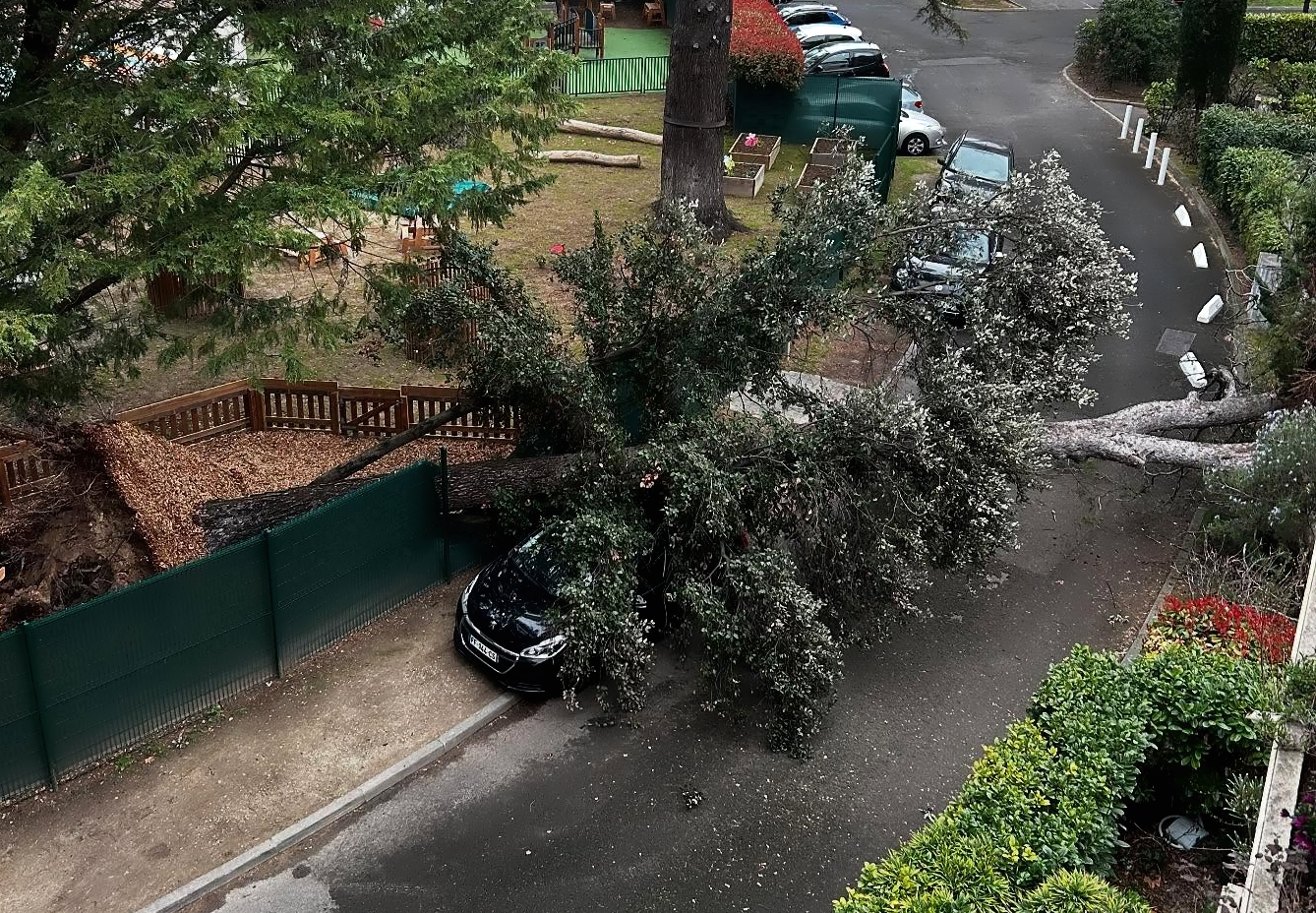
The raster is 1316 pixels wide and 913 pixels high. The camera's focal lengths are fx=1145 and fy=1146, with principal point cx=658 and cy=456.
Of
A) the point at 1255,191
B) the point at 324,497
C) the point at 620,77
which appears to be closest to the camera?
the point at 324,497

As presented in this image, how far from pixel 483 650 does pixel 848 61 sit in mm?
21938

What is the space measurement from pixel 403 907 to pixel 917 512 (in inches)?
223

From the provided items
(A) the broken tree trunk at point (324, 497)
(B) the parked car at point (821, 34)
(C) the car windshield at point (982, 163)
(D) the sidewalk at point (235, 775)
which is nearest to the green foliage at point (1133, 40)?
Answer: (B) the parked car at point (821, 34)

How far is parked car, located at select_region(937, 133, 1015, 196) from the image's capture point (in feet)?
69.4

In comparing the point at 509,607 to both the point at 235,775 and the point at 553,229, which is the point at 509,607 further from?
the point at 553,229

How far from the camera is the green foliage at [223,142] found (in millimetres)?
8711

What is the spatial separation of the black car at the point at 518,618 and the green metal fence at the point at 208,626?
1.00m

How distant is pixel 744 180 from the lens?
23875 millimetres

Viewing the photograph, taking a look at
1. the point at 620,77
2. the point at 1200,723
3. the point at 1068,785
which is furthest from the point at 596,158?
the point at 1068,785

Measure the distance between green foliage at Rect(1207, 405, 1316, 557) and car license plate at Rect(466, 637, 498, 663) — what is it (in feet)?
26.8

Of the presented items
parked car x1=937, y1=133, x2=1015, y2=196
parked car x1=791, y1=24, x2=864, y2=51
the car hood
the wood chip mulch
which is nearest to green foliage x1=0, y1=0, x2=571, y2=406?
the wood chip mulch

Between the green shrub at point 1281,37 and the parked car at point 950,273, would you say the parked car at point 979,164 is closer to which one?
the parked car at point 950,273

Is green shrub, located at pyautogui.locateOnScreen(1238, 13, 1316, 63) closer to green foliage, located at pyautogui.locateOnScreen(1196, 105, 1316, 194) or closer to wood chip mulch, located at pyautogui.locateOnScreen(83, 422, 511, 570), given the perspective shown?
green foliage, located at pyautogui.locateOnScreen(1196, 105, 1316, 194)

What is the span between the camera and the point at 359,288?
62.5 ft
